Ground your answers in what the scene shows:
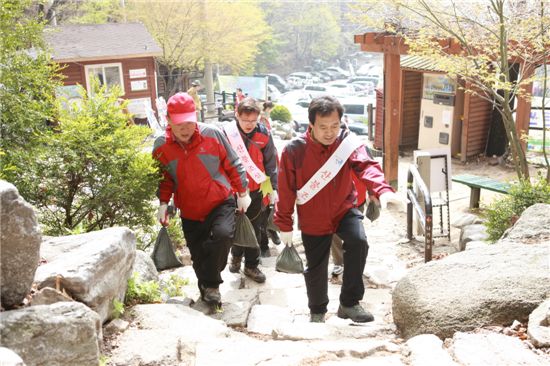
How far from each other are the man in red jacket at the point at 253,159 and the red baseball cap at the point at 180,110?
1275 millimetres

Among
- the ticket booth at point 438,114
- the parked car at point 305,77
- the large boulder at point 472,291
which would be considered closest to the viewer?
the large boulder at point 472,291

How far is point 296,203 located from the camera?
4324 mm

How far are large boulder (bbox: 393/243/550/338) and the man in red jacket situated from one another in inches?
83.5

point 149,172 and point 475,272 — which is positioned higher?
point 149,172

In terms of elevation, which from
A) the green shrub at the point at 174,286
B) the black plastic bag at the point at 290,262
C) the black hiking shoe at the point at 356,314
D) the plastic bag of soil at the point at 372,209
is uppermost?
the plastic bag of soil at the point at 372,209

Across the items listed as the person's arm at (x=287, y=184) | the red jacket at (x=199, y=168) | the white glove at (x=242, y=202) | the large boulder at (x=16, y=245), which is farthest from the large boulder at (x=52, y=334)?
the white glove at (x=242, y=202)

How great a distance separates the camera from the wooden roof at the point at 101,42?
71.4 feet

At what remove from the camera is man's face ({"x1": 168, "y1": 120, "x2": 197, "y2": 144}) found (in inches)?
184

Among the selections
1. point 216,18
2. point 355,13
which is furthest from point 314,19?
point 355,13

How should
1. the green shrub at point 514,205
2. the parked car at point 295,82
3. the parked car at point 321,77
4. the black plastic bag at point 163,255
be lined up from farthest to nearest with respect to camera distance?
the parked car at point 321,77 < the parked car at point 295,82 < the green shrub at point 514,205 < the black plastic bag at point 163,255

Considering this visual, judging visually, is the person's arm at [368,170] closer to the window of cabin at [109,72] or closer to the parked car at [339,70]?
the window of cabin at [109,72]

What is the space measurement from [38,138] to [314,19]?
52.8 meters

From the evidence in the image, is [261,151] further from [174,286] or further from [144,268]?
[144,268]

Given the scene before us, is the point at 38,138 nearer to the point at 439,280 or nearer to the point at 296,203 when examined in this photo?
the point at 296,203
